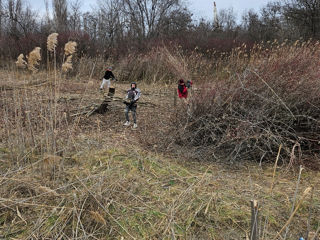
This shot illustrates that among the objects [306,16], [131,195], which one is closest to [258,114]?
[131,195]

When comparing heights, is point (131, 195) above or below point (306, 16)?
below

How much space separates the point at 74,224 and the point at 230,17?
32.1 m

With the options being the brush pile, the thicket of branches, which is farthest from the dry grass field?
the thicket of branches

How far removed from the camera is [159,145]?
3.69m

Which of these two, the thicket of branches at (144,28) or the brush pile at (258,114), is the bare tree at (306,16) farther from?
the brush pile at (258,114)

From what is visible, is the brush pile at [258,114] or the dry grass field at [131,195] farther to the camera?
the brush pile at [258,114]

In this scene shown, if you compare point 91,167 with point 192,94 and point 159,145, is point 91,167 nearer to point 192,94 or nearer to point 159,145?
point 159,145

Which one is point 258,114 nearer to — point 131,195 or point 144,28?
point 131,195

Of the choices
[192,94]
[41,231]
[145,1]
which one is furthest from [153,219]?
[145,1]

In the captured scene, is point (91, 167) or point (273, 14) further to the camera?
point (273, 14)

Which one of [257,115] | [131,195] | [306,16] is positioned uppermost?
[306,16]

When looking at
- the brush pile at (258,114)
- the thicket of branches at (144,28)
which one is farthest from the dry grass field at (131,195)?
the thicket of branches at (144,28)

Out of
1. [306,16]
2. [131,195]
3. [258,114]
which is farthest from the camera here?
[306,16]

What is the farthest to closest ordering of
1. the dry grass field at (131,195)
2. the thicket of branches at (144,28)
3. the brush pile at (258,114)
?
1. the thicket of branches at (144,28)
2. the brush pile at (258,114)
3. the dry grass field at (131,195)
